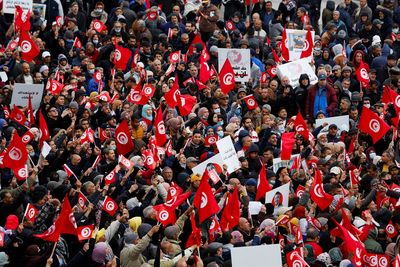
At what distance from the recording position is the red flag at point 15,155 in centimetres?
2231

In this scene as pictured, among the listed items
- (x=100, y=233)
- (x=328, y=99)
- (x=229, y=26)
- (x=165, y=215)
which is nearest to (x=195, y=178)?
(x=165, y=215)

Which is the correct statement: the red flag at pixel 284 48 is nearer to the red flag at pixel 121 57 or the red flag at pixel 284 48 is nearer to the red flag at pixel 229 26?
the red flag at pixel 229 26

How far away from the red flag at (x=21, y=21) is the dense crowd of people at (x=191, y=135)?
0.05 meters

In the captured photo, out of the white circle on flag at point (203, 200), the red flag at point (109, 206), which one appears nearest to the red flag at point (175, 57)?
the red flag at point (109, 206)

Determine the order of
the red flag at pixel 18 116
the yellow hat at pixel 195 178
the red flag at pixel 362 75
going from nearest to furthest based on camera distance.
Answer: the yellow hat at pixel 195 178, the red flag at pixel 18 116, the red flag at pixel 362 75

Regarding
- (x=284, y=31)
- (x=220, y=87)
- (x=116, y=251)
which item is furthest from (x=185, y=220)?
(x=284, y=31)

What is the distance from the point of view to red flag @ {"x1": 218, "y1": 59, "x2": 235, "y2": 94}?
90.4ft

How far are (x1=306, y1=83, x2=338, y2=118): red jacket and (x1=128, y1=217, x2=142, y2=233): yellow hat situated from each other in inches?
299

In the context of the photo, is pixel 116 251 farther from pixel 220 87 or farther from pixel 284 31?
pixel 284 31

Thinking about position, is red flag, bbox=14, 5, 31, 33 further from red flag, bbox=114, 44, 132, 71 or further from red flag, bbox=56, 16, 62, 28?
red flag, bbox=114, 44, 132, 71

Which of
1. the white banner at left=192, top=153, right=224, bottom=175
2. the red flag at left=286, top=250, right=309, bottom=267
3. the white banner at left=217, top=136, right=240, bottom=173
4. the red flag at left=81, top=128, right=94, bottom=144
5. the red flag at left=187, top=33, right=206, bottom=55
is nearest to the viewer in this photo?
the red flag at left=286, top=250, right=309, bottom=267

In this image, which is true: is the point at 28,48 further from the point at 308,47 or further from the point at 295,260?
the point at 295,260

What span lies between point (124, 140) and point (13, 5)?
6.26 metres

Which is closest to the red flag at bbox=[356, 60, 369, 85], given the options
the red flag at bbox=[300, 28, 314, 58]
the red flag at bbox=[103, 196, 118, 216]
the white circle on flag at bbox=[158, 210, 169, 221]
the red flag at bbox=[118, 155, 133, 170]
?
the red flag at bbox=[300, 28, 314, 58]
